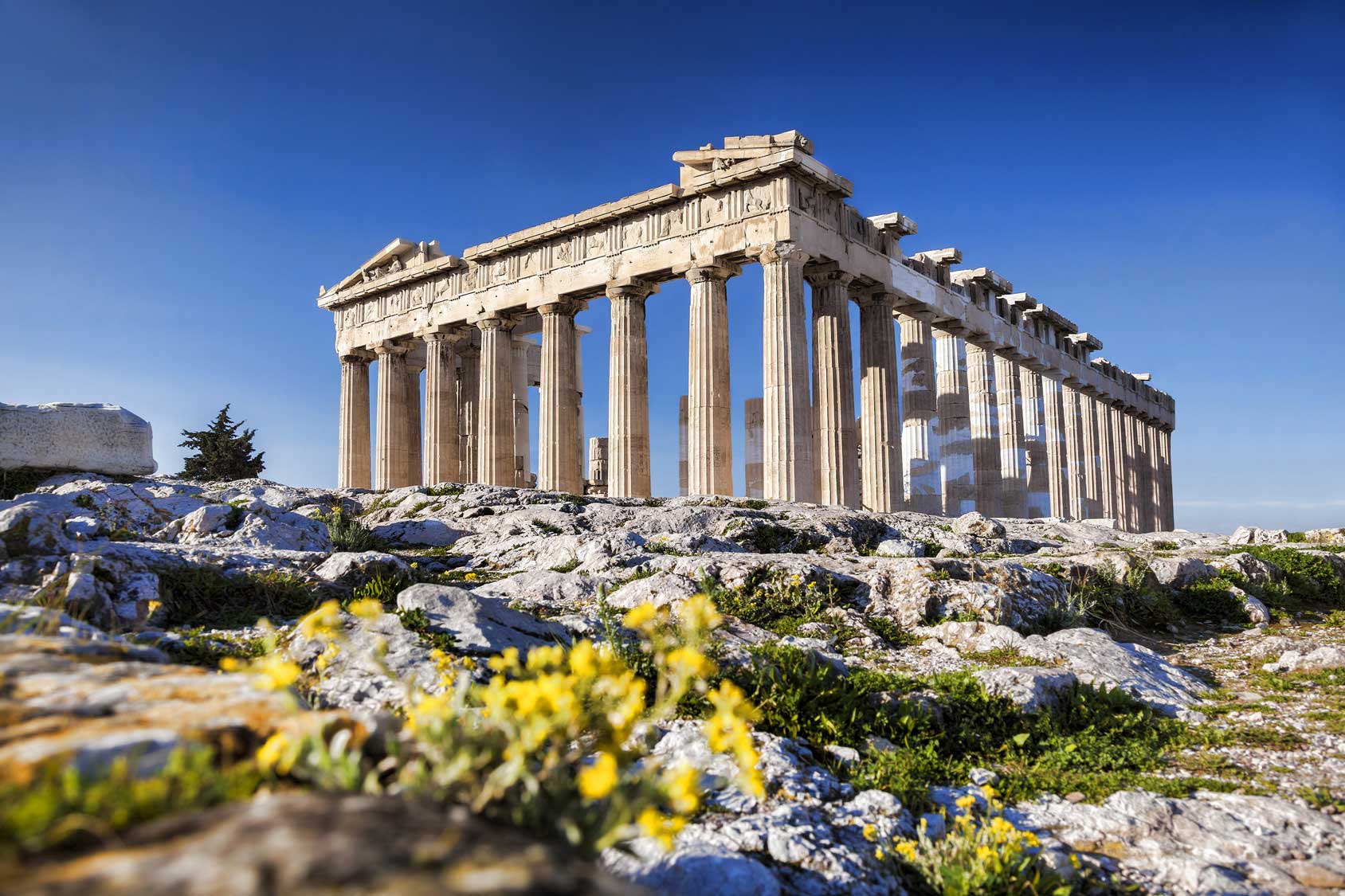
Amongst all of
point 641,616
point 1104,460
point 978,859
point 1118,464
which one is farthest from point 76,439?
point 1118,464

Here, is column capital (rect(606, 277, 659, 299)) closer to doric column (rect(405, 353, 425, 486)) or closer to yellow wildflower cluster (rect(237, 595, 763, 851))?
doric column (rect(405, 353, 425, 486))

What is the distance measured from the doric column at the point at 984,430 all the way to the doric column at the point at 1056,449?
4.99 meters

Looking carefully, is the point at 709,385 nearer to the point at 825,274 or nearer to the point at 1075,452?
the point at 825,274

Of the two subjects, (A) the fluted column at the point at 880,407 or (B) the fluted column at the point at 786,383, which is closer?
(B) the fluted column at the point at 786,383

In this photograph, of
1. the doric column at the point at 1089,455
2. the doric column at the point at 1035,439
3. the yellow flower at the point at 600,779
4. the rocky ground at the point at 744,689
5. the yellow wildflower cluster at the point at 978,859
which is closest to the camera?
the rocky ground at the point at 744,689

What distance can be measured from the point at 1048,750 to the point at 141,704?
17.5 feet

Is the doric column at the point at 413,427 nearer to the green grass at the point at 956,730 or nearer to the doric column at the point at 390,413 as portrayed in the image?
the doric column at the point at 390,413

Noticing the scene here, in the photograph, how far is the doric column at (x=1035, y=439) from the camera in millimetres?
35812

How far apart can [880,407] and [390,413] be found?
1937 cm

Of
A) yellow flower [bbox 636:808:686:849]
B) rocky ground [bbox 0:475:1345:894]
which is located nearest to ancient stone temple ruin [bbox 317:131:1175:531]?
rocky ground [bbox 0:475:1345:894]

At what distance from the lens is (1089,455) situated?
132 feet

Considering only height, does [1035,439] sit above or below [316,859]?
above

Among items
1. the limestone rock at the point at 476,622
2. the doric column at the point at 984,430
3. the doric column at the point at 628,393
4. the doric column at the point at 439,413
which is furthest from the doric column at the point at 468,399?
the limestone rock at the point at 476,622

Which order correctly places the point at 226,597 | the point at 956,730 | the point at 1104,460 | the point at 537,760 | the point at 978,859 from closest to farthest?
the point at 537,760
the point at 978,859
the point at 956,730
the point at 226,597
the point at 1104,460
